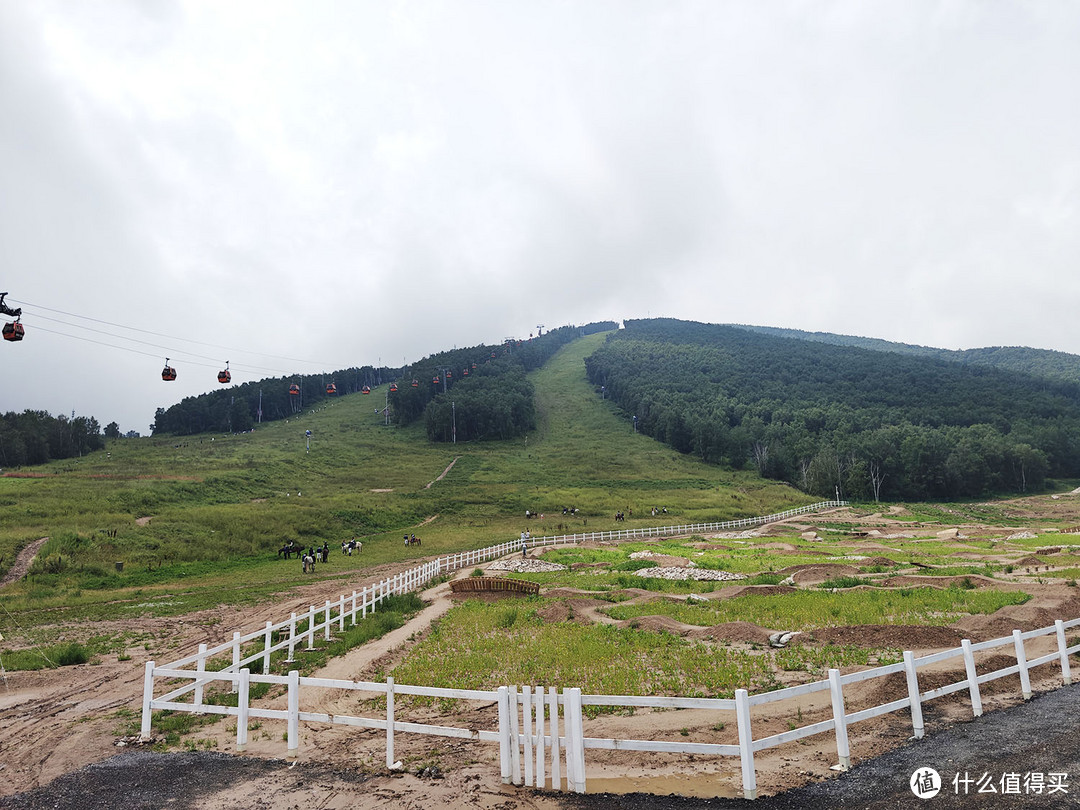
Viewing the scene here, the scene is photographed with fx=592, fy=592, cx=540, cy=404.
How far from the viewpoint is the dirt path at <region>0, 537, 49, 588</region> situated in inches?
1304

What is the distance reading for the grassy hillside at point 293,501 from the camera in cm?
3519

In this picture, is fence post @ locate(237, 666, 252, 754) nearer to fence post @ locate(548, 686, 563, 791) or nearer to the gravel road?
the gravel road

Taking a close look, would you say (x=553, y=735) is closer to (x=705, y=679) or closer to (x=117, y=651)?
(x=705, y=679)

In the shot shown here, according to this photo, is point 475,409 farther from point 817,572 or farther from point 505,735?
point 505,735

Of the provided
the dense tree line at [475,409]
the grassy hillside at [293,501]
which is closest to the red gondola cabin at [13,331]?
the grassy hillside at [293,501]

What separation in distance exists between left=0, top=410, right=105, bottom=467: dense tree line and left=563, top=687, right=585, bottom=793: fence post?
11209 centimetres

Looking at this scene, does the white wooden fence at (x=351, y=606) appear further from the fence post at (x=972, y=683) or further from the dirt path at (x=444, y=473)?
the dirt path at (x=444, y=473)

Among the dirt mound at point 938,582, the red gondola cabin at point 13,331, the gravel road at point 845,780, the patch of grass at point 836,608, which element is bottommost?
the dirt mound at point 938,582

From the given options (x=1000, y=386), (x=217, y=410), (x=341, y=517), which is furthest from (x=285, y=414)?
(x=1000, y=386)

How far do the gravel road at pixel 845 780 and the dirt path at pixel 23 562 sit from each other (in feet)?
105

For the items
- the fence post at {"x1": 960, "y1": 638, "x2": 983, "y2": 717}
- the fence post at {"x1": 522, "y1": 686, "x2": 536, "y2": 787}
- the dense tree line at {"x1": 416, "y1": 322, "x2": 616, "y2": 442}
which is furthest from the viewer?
the dense tree line at {"x1": 416, "y1": 322, "x2": 616, "y2": 442}

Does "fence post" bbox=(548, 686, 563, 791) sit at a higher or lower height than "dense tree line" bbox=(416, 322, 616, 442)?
lower

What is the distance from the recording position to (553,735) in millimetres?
8391

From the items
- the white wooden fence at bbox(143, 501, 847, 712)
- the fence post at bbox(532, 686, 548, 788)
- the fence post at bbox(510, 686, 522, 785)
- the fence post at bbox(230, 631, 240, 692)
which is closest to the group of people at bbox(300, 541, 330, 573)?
the white wooden fence at bbox(143, 501, 847, 712)
